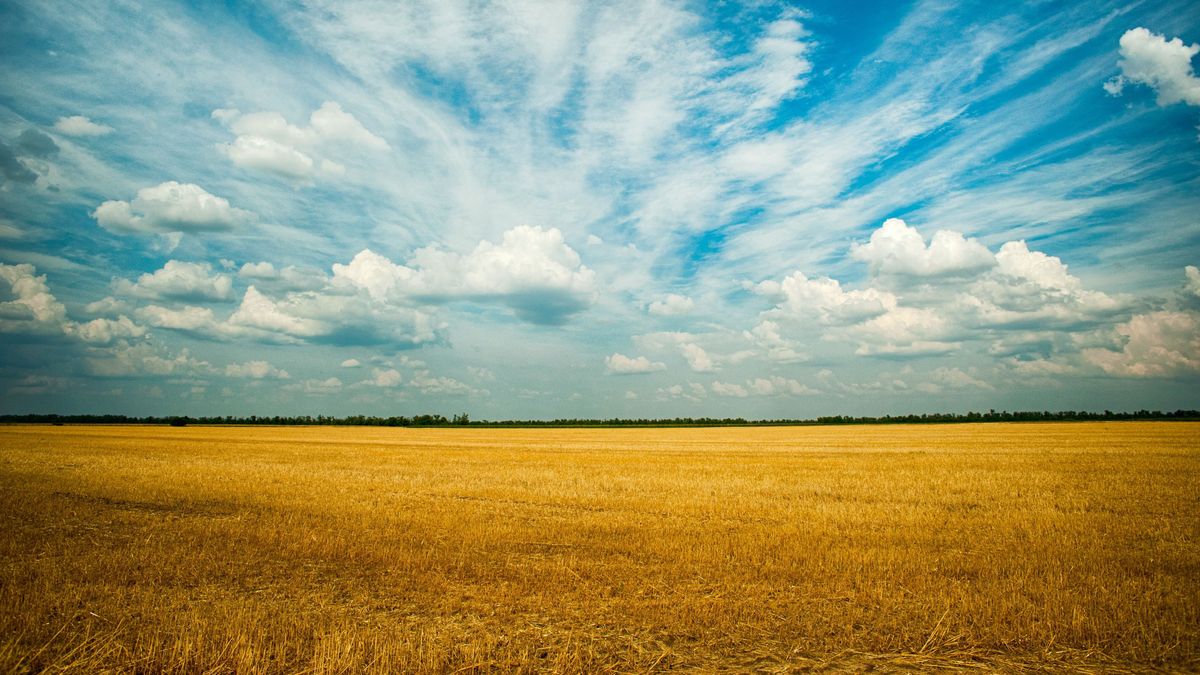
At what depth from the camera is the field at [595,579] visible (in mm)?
6723

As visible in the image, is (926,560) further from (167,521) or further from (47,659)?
(167,521)

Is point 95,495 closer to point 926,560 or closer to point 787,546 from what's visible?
point 787,546

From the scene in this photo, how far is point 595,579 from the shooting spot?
9.68 metres

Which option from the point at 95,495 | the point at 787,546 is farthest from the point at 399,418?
the point at 787,546

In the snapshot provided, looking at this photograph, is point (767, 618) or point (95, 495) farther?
point (95, 495)

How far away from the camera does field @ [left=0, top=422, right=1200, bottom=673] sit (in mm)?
6723

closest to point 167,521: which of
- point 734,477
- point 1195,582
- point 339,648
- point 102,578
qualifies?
point 102,578

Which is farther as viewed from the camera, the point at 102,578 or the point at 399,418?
the point at 399,418

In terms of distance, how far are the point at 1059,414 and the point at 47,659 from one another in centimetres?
20111

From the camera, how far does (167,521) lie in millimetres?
14219

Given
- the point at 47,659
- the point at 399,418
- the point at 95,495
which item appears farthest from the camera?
the point at 399,418

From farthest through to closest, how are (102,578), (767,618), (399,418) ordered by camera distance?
(399,418), (102,578), (767,618)

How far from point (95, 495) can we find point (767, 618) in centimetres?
2129

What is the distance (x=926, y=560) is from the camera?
1081cm
